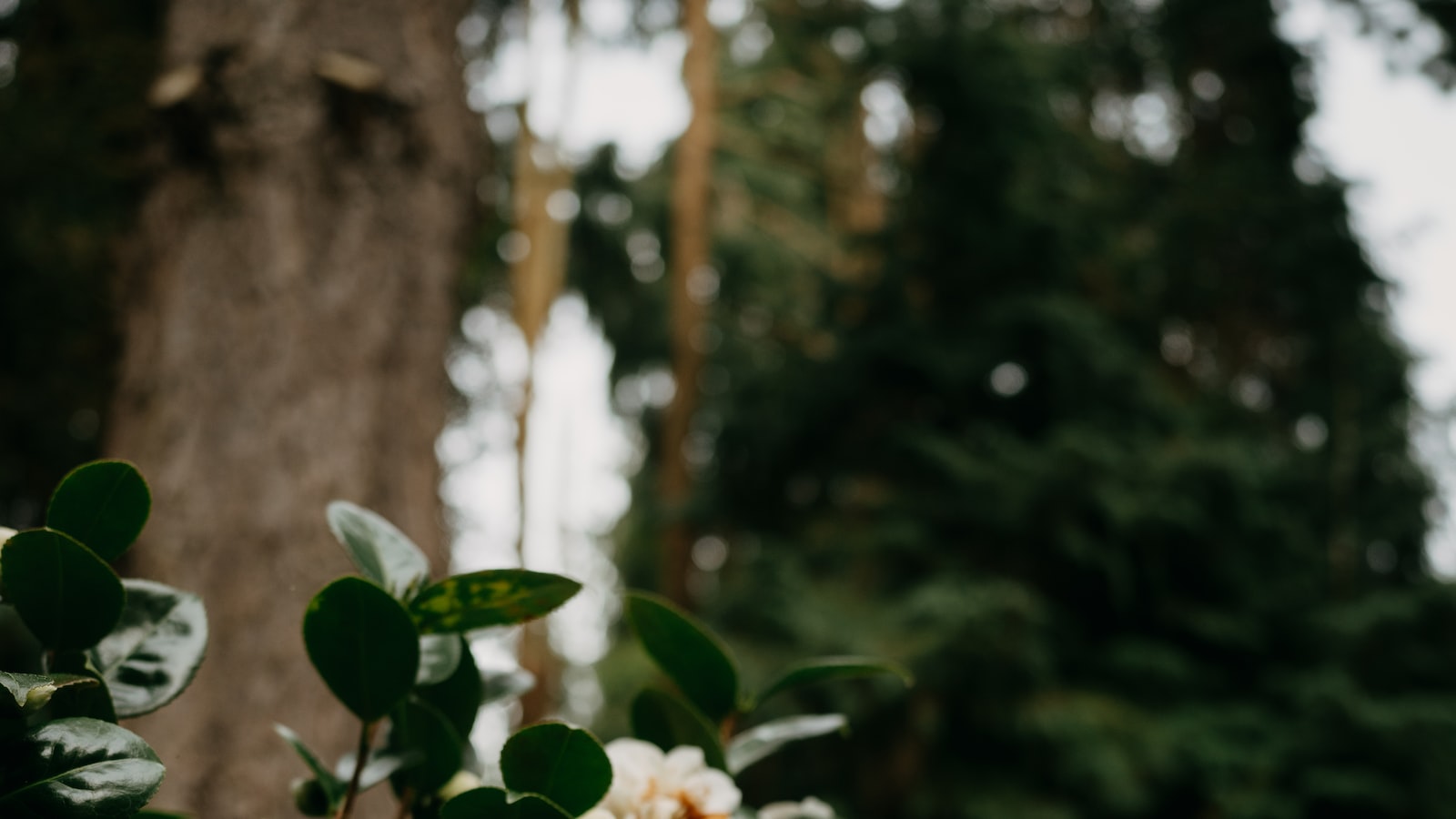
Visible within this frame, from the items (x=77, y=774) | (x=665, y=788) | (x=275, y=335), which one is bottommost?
(x=77, y=774)

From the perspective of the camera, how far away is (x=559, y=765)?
1.42 ft

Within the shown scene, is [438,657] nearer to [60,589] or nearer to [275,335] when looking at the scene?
[60,589]

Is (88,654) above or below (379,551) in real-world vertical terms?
below

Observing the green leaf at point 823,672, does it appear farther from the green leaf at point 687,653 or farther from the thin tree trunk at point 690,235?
the thin tree trunk at point 690,235

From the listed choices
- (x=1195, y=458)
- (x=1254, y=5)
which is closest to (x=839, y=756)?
(x=1195, y=458)

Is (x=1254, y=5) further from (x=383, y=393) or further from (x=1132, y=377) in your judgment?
(x=383, y=393)

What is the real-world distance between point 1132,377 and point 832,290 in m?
1.46

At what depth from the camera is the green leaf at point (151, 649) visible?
47 cm

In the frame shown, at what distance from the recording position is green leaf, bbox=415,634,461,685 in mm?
502

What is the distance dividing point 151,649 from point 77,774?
4.6 inches

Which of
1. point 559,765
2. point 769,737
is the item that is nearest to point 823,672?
point 769,737

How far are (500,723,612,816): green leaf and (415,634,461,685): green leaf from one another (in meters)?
0.09

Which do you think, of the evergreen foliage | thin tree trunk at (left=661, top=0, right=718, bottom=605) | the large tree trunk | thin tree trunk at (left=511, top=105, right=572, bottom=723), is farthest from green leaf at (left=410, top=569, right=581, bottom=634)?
thin tree trunk at (left=511, top=105, right=572, bottom=723)

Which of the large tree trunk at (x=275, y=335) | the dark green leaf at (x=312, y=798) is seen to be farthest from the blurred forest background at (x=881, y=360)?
the dark green leaf at (x=312, y=798)
